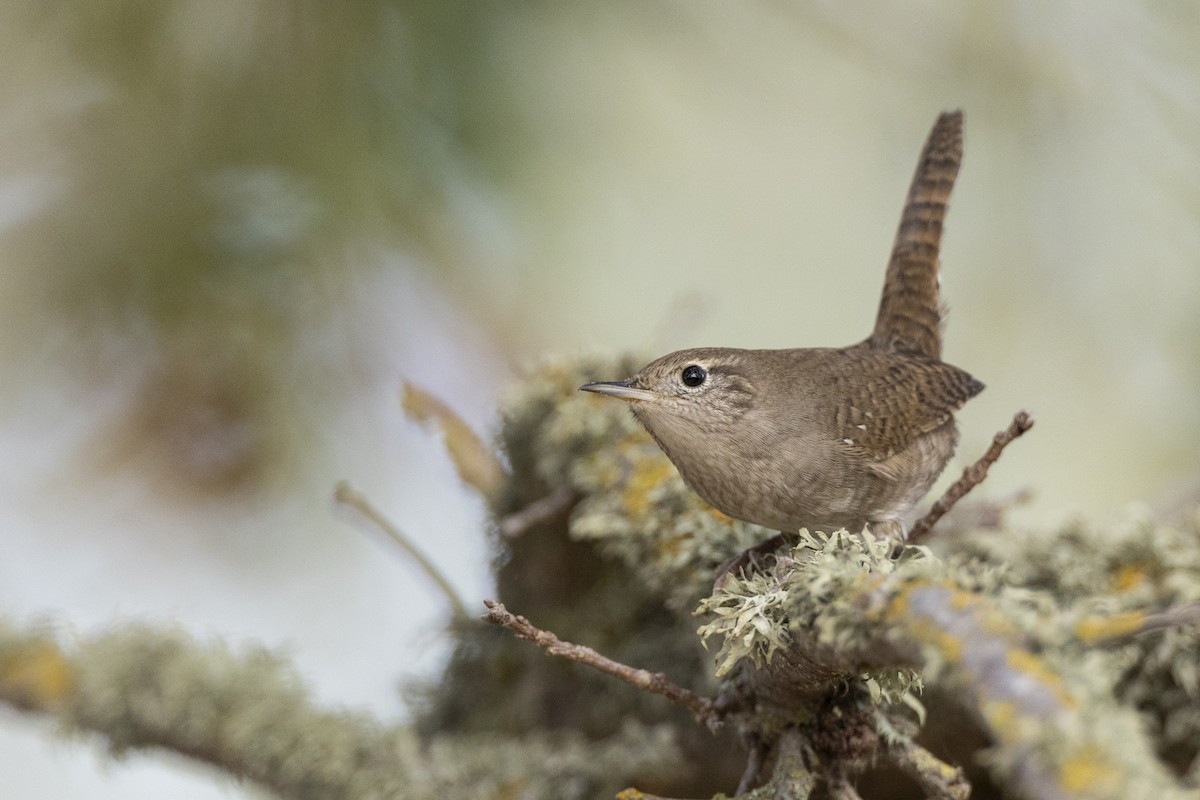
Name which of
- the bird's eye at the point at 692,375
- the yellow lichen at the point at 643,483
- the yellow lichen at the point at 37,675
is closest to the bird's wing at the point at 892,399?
the bird's eye at the point at 692,375

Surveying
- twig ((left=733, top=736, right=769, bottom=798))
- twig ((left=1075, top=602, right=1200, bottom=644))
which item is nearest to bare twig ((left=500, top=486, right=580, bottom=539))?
twig ((left=733, top=736, right=769, bottom=798))

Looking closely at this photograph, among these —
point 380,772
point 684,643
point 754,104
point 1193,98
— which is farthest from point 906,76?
point 380,772

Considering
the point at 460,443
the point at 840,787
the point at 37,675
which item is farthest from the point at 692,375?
the point at 37,675

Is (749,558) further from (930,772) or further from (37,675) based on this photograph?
(37,675)

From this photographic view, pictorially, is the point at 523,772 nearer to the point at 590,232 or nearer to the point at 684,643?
the point at 684,643

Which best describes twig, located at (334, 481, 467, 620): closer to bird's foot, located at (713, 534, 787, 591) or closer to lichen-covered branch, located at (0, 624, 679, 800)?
lichen-covered branch, located at (0, 624, 679, 800)

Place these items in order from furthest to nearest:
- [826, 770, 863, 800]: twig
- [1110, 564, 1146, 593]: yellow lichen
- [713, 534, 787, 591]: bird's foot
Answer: [1110, 564, 1146, 593]: yellow lichen, [713, 534, 787, 591]: bird's foot, [826, 770, 863, 800]: twig
